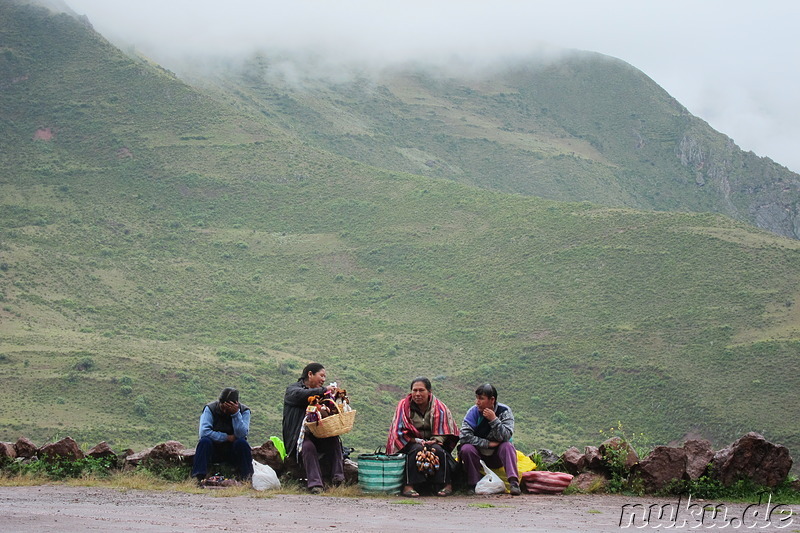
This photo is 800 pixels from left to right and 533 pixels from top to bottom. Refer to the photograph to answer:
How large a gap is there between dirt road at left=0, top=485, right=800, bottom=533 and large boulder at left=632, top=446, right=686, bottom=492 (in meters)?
0.38

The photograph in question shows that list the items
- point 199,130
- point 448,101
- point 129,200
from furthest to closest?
point 448,101, point 199,130, point 129,200

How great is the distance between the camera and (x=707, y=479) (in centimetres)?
1123

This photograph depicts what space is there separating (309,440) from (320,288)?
5118 centimetres

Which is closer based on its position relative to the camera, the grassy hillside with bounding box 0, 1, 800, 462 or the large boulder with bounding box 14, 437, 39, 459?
the large boulder with bounding box 14, 437, 39, 459

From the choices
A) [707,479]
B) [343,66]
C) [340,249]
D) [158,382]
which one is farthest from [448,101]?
[707,479]

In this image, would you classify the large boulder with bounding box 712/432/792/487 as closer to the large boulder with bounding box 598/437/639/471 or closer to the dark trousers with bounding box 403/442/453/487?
the large boulder with bounding box 598/437/639/471

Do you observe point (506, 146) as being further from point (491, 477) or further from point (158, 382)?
point (491, 477)

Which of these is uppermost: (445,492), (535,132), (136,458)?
(535,132)

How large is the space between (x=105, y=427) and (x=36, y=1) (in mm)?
71313

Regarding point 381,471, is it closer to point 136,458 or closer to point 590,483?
point 590,483

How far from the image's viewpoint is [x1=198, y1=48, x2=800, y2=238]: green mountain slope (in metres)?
99.7

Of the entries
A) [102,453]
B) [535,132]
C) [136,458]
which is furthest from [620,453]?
[535,132]

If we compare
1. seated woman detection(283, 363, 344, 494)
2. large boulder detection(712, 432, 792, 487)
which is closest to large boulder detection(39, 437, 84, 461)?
seated woman detection(283, 363, 344, 494)

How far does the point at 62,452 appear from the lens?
12586 mm
